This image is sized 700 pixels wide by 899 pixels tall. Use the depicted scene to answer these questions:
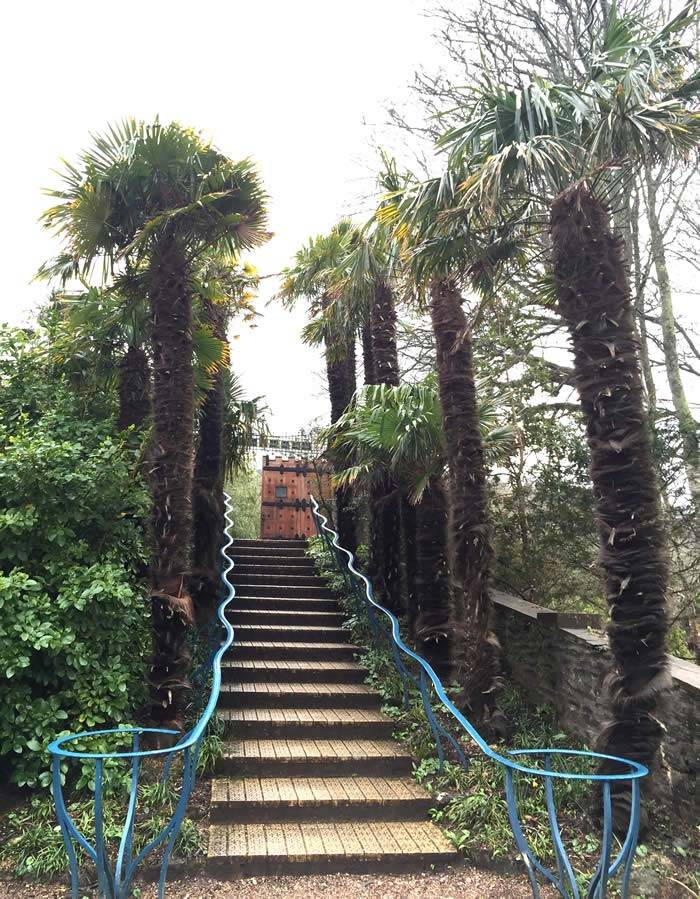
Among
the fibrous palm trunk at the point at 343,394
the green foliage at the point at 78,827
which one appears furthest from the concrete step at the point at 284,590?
the green foliage at the point at 78,827

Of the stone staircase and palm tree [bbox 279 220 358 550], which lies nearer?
the stone staircase

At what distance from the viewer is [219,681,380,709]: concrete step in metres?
5.60

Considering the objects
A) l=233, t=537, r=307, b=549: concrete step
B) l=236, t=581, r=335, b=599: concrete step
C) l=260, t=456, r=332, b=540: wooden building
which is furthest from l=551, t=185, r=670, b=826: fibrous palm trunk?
l=260, t=456, r=332, b=540: wooden building

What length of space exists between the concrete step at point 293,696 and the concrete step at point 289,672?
8 cm

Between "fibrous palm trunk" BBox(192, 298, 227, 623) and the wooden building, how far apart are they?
14.2 ft

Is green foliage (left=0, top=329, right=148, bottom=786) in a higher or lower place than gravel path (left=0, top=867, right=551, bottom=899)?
higher

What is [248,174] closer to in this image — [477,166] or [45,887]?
[477,166]

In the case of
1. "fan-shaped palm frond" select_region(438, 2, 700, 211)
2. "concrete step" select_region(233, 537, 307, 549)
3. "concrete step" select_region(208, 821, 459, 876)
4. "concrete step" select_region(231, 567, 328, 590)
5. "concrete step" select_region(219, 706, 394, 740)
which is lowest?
"concrete step" select_region(208, 821, 459, 876)

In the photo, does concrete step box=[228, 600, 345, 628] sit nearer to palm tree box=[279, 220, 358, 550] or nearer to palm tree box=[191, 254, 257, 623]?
palm tree box=[191, 254, 257, 623]

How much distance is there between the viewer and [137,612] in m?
5.38

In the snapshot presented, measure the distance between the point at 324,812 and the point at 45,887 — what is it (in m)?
1.65

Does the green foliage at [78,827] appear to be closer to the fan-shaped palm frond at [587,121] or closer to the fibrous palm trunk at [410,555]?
the fibrous palm trunk at [410,555]

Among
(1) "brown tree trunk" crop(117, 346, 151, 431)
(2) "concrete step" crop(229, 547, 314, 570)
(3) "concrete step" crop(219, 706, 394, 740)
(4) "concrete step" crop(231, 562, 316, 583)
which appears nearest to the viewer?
(3) "concrete step" crop(219, 706, 394, 740)

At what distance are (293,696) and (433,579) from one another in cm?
185
